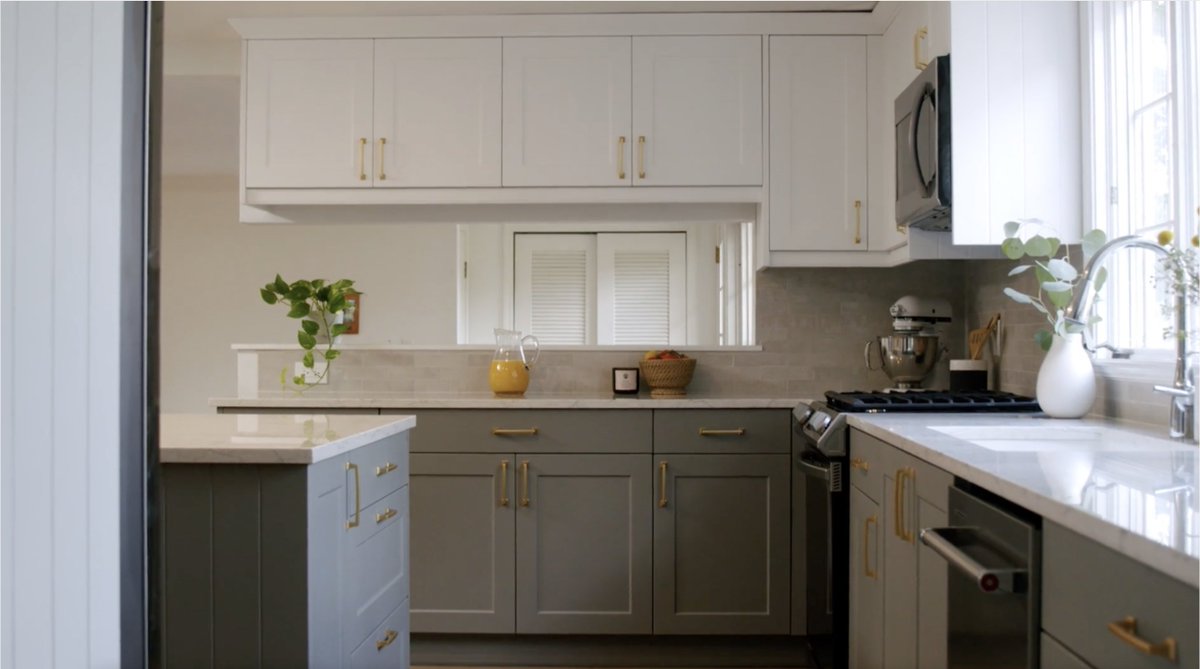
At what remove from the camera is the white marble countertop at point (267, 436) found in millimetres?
1666

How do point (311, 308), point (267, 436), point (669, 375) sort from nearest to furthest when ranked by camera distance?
point (267, 436), point (669, 375), point (311, 308)

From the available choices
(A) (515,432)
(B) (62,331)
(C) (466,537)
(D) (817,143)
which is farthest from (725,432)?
(B) (62,331)

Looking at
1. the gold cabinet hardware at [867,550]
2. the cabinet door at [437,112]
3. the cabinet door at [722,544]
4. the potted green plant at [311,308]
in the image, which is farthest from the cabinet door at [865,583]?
the potted green plant at [311,308]

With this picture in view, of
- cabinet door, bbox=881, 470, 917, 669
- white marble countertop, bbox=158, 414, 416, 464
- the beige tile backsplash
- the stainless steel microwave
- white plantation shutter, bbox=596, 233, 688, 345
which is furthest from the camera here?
white plantation shutter, bbox=596, 233, 688, 345

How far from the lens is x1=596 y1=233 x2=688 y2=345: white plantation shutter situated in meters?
3.96

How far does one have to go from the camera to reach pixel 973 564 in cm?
133

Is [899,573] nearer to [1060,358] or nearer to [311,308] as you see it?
[1060,358]

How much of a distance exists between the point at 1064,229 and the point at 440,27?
2208 mm

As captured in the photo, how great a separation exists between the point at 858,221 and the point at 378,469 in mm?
1963

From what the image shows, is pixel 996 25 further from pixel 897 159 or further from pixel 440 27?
pixel 440 27

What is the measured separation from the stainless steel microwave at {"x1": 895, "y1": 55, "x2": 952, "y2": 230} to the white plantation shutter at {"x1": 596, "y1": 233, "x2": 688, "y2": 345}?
1.35 meters

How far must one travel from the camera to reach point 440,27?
10.5 feet

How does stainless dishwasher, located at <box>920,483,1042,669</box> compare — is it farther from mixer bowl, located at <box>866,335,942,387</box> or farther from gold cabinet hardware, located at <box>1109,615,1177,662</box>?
mixer bowl, located at <box>866,335,942,387</box>

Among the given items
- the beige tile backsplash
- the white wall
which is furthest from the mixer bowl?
the white wall
